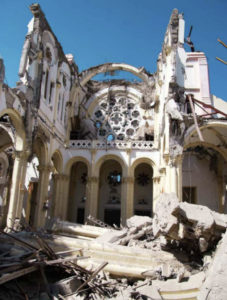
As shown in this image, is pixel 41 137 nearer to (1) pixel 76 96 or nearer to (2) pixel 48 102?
(2) pixel 48 102

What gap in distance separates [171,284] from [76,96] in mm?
18451

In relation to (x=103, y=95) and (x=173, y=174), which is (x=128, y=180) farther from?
(x=103, y=95)

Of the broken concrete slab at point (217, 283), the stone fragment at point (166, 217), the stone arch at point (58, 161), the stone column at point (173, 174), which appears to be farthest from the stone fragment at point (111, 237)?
the stone arch at point (58, 161)

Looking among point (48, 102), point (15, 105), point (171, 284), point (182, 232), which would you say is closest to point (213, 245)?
point (182, 232)

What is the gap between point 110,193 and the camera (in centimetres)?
2197

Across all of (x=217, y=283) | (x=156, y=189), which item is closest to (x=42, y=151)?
(x=156, y=189)

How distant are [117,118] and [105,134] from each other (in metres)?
1.79

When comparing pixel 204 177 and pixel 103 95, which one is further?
pixel 103 95

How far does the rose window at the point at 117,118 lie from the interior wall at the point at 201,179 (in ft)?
16.6

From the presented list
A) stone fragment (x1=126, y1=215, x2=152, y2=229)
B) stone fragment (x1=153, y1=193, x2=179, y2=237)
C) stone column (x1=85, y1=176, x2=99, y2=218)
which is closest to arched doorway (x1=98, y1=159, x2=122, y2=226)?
stone column (x1=85, y1=176, x2=99, y2=218)

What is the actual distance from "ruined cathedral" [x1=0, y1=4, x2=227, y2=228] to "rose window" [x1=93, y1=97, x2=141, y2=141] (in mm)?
87

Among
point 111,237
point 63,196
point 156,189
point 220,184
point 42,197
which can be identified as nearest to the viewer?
point 111,237

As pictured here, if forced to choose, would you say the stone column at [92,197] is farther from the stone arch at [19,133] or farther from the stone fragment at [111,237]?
the stone fragment at [111,237]

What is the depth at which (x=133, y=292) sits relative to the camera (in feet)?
20.0
